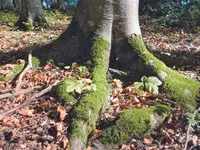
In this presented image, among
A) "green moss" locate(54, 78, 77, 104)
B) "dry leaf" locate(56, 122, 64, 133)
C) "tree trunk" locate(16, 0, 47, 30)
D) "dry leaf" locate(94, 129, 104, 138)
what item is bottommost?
"dry leaf" locate(94, 129, 104, 138)

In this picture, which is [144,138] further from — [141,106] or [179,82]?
[179,82]

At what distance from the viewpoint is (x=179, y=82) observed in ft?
12.7

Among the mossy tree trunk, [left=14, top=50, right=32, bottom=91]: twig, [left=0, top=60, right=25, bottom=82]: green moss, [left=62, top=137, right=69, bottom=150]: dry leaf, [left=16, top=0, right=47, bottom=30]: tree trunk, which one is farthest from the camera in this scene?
[left=16, top=0, right=47, bottom=30]: tree trunk

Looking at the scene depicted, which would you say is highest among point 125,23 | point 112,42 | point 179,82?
point 125,23

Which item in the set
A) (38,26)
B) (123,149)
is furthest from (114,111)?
(38,26)

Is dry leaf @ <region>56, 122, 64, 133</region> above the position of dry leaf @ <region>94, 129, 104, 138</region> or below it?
above

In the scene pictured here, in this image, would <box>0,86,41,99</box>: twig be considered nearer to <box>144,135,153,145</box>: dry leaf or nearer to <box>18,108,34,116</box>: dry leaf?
<box>18,108,34,116</box>: dry leaf

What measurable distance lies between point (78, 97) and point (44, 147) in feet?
2.97

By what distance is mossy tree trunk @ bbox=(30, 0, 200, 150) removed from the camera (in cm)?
348

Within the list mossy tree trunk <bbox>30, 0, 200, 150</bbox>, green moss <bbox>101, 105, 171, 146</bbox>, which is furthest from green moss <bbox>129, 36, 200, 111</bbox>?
green moss <bbox>101, 105, 171, 146</bbox>

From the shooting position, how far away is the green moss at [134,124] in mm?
3055

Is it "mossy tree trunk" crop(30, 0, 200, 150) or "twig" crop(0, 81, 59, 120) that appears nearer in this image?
"twig" crop(0, 81, 59, 120)

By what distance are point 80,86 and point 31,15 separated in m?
7.50

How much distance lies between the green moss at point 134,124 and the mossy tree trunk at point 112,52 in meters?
0.01
